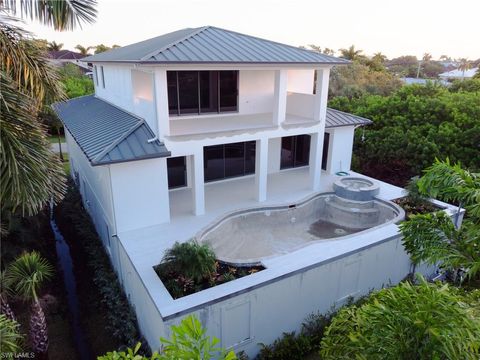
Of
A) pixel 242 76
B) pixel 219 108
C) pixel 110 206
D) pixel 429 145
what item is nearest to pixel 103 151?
pixel 110 206

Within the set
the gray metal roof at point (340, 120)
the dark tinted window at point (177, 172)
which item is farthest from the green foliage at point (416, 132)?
the dark tinted window at point (177, 172)

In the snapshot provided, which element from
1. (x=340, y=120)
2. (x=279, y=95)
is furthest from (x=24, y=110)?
(x=340, y=120)

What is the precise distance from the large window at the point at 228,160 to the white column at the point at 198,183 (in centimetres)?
339

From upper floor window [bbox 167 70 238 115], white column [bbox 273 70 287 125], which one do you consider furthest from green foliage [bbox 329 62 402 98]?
white column [bbox 273 70 287 125]

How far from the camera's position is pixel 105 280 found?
1181cm

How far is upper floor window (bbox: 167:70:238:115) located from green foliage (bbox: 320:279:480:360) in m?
12.4

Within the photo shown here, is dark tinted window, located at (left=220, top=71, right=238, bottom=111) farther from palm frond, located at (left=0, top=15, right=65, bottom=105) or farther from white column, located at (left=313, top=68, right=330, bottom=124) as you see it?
palm frond, located at (left=0, top=15, right=65, bottom=105)

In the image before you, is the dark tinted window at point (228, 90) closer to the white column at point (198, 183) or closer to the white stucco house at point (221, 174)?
the white stucco house at point (221, 174)

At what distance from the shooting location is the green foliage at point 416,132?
18.5m

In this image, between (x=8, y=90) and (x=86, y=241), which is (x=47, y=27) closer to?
(x=8, y=90)

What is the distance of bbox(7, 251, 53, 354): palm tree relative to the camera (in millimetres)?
8305

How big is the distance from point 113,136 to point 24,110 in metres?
6.05

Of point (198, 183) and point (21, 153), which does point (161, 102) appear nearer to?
point (198, 183)

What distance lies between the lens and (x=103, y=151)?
11.3m
